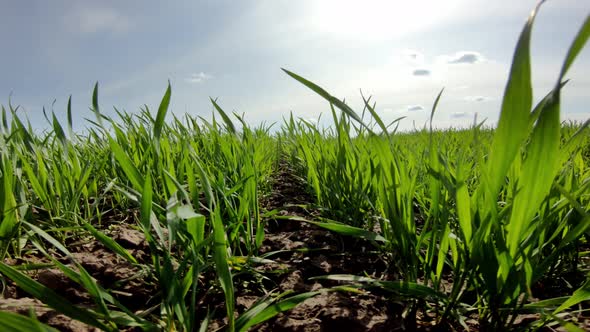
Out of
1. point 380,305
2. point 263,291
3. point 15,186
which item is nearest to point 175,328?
point 263,291

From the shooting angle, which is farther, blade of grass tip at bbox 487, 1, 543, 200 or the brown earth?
the brown earth

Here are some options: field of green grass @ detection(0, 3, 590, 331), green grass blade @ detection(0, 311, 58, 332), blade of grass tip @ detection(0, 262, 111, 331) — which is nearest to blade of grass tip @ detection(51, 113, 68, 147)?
field of green grass @ detection(0, 3, 590, 331)

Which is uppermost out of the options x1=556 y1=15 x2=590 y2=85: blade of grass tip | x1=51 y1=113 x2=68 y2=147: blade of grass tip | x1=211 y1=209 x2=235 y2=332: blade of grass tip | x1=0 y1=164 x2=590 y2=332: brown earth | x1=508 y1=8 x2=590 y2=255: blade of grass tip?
x1=51 y1=113 x2=68 y2=147: blade of grass tip

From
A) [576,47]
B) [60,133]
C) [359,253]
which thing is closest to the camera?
[576,47]

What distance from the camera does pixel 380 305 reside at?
25.5 inches

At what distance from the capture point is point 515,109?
1.20ft

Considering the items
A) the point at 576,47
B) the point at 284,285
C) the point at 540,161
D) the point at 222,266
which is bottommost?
the point at 284,285

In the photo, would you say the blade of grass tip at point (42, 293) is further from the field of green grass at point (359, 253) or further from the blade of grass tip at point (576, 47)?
the blade of grass tip at point (576, 47)

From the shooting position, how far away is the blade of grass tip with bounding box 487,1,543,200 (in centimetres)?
32

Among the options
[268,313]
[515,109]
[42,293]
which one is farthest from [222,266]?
[515,109]

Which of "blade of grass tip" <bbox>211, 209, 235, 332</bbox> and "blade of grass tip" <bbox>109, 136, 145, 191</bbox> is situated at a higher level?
"blade of grass tip" <bbox>109, 136, 145, 191</bbox>

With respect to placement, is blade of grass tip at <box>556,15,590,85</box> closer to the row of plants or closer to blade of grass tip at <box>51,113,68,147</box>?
the row of plants

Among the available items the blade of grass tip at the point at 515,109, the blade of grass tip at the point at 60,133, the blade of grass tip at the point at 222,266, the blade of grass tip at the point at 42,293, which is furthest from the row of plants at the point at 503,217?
the blade of grass tip at the point at 60,133

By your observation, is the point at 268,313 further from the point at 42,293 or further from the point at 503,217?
the point at 503,217
